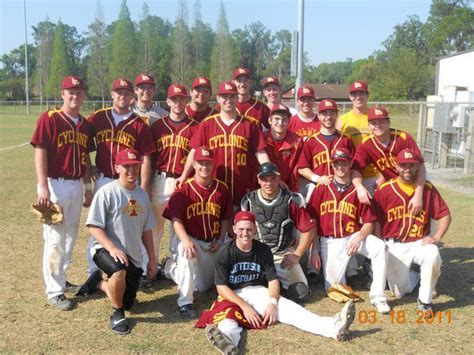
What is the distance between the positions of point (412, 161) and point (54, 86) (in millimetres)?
59398

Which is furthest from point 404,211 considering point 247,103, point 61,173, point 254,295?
point 61,173

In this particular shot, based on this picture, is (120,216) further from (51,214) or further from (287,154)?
(287,154)

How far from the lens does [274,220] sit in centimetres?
511

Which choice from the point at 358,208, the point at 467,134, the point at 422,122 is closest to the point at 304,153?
the point at 358,208

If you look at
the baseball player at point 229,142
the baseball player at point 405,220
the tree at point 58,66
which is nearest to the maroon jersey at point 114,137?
the baseball player at point 229,142

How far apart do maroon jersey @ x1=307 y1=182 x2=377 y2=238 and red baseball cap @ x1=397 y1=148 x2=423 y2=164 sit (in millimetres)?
602

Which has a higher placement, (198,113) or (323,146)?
(198,113)

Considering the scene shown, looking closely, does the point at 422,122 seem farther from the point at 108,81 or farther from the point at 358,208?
the point at 108,81

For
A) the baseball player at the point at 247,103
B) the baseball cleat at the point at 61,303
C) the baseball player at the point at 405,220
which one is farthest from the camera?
the baseball player at the point at 247,103

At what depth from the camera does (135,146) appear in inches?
209

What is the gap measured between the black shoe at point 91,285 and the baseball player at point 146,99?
184 centimetres

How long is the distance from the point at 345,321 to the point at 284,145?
7.78 feet

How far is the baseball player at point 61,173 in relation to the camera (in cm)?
474

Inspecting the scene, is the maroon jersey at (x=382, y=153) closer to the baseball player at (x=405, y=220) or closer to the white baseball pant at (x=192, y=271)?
the baseball player at (x=405, y=220)
